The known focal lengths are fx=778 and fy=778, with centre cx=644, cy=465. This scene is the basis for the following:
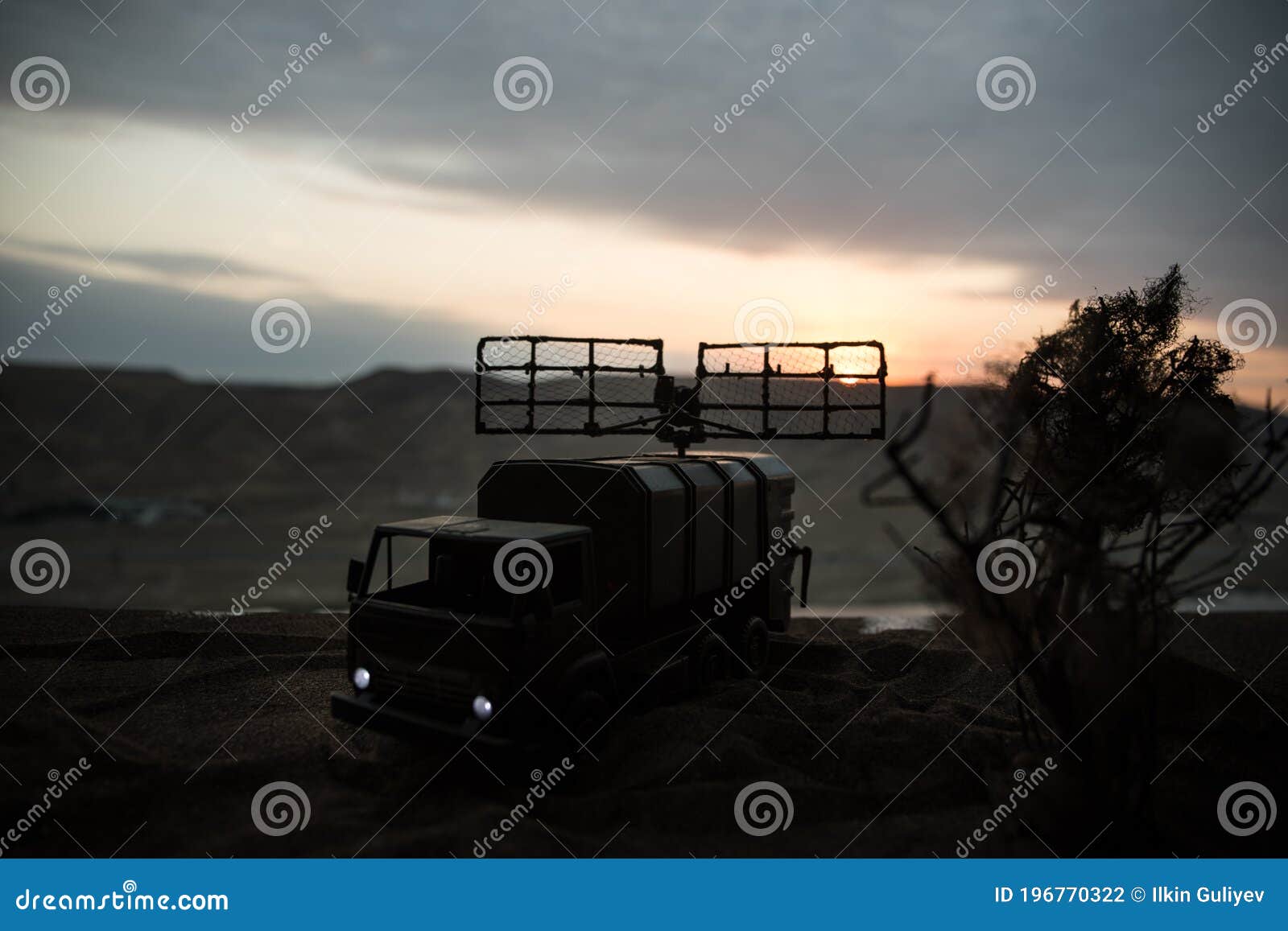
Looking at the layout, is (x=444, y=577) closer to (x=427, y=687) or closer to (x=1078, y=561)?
(x=427, y=687)

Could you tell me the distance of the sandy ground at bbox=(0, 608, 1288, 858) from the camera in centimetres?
696

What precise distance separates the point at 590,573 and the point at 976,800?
182 inches

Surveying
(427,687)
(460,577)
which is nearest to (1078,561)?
(427,687)

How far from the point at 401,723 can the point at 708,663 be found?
4.61 m

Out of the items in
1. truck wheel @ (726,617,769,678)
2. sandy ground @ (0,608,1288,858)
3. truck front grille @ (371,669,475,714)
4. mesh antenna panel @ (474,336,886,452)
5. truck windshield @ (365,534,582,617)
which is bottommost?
sandy ground @ (0,608,1288,858)

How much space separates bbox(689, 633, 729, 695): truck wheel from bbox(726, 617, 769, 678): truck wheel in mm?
307

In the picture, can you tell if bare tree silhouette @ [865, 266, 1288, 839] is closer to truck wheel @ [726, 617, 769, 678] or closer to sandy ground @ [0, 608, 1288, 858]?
sandy ground @ [0, 608, 1288, 858]

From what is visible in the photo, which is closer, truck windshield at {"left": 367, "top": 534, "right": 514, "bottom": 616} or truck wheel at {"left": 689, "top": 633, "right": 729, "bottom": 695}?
truck windshield at {"left": 367, "top": 534, "right": 514, "bottom": 616}

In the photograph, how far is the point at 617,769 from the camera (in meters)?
8.39

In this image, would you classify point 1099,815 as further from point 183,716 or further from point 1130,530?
point 183,716

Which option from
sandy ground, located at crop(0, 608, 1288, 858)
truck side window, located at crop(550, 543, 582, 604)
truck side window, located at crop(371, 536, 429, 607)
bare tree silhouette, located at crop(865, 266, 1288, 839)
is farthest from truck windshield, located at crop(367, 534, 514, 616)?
bare tree silhouette, located at crop(865, 266, 1288, 839)

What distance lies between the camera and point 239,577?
42.0m

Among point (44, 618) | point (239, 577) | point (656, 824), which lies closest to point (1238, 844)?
point (656, 824)

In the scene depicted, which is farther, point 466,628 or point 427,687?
point 427,687
